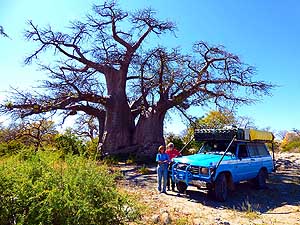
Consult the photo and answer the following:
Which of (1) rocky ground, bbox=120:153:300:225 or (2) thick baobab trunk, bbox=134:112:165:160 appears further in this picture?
(2) thick baobab trunk, bbox=134:112:165:160

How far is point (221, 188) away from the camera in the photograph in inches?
412

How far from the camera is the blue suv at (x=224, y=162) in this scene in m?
10.4

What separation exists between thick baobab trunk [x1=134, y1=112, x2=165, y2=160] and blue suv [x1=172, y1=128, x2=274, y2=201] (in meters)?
10.5

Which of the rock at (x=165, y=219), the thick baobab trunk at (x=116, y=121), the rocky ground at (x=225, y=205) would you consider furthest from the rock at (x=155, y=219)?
the thick baobab trunk at (x=116, y=121)

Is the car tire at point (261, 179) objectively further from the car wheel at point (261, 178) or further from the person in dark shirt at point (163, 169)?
the person in dark shirt at point (163, 169)

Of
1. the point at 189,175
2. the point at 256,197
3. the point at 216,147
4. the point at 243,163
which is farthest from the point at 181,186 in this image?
the point at 256,197

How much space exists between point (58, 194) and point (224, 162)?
23.9 ft

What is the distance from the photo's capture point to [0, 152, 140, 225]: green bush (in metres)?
4.44

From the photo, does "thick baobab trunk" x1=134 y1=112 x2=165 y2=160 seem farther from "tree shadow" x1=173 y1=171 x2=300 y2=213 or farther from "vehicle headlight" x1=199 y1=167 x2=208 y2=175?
"vehicle headlight" x1=199 y1=167 x2=208 y2=175

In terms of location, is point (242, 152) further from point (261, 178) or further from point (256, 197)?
point (261, 178)

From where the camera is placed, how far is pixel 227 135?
11.8 meters

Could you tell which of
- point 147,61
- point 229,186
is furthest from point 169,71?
point 229,186

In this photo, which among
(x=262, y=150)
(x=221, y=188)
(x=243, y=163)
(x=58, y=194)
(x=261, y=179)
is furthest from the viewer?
(x=262, y=150)

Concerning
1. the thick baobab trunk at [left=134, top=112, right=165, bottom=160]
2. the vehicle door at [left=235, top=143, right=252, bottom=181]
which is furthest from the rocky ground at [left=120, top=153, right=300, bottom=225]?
the thick baobab trunk at [left=134, top=112, right=165, bottom=160]
